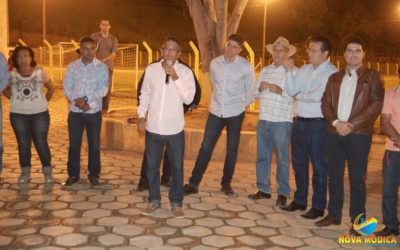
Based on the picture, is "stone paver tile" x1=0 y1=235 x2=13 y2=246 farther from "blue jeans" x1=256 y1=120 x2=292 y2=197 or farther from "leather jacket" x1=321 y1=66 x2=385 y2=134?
"leather jacket" x1=321 y1=66 x2=385 y2=134

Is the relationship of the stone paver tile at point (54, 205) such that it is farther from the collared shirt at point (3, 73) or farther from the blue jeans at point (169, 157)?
the collared shirt at point (3, 73)

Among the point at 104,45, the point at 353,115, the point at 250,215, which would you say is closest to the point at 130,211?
the point at 250,215

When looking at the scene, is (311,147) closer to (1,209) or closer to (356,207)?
(356,207)

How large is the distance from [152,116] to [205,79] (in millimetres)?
4792

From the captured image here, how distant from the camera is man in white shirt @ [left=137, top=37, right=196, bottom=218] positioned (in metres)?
4.89

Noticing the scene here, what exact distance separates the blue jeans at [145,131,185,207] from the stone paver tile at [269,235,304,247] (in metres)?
1.14

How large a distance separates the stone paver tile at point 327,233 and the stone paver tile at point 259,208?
719 mm

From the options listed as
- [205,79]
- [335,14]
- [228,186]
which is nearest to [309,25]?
[335,14]

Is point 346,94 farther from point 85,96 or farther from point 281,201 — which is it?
point 85,96

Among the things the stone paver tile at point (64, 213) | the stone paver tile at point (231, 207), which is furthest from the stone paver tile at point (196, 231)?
the stone paver tile at point (64, 213)

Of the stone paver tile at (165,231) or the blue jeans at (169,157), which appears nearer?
the stone paver tile at (165,231)

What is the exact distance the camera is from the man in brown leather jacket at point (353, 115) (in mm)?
4527

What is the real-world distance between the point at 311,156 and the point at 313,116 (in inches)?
17.7

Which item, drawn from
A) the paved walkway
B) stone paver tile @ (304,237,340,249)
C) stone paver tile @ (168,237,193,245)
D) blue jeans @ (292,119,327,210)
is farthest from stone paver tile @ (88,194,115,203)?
stone paver tile @ (304,237,340,249)
